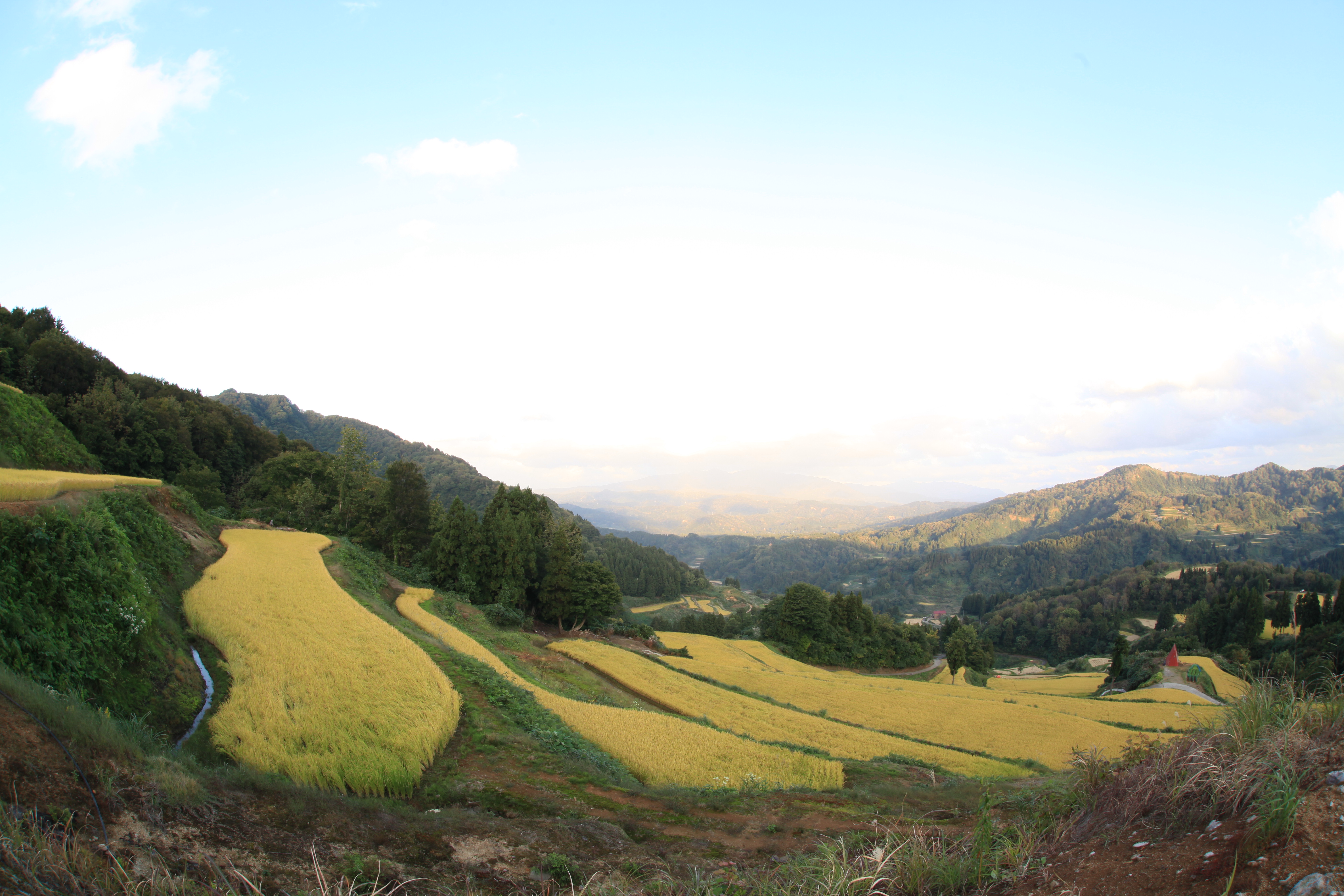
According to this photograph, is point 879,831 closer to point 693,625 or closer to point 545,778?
point 545,778

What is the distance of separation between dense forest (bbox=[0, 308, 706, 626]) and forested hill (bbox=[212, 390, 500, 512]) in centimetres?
6599

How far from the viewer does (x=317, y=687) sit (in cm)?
1139

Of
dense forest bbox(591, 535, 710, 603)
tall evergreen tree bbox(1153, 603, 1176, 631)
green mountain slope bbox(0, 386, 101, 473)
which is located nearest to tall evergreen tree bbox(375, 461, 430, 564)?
green mountain slope bbox(0, 386, 101, 473)

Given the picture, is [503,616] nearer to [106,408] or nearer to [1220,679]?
[106,408]

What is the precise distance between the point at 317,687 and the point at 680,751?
8095mm

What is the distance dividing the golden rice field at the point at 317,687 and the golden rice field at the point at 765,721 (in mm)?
10235

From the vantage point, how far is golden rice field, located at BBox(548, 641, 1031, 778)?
17094mm

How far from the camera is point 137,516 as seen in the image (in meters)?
17.2

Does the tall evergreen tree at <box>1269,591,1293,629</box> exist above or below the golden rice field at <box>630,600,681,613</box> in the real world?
above

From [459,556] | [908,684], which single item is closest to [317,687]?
[459,556]

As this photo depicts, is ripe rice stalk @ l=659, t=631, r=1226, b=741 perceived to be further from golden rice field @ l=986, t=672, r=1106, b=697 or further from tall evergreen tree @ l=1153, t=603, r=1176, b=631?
tall evergreen tree @ l=1153, t=603, r=1176, b=631

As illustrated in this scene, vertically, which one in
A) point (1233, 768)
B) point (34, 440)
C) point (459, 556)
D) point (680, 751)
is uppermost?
point (34, 440)

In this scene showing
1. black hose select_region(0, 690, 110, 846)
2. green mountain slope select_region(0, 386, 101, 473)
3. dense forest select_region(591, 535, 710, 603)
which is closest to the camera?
black hose select_region(0, 690, 110, 846)

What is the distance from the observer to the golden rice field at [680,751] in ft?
41.0
